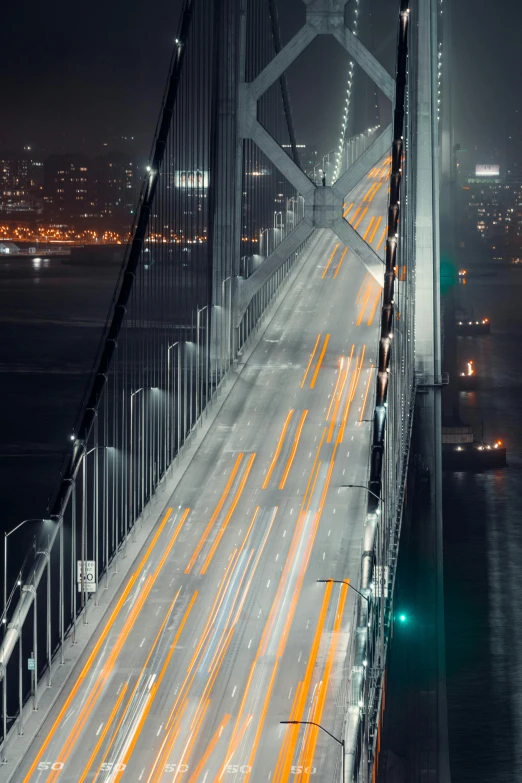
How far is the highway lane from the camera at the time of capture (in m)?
18.2

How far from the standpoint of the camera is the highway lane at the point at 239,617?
18203 mm

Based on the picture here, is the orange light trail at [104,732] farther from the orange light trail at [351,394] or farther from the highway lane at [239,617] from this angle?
the orange light trail at [351,394]

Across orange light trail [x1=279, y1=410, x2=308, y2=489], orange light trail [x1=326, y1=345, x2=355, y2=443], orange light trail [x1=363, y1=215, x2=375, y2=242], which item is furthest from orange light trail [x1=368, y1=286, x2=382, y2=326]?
orange light trail [x1=279, y1=410, x2=308, y2=489]

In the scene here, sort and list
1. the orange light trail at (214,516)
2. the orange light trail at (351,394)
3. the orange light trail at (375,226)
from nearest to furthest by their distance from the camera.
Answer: the orange light trail at (214,516)
the orange light trail at (351,394)
the orange light trail at (375,226)

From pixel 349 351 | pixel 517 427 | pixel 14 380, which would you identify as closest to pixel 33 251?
pixel 14 380

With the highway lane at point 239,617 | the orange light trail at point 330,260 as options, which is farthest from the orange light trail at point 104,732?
the orange light trail at point 330,260

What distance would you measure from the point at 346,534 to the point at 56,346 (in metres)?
79.0

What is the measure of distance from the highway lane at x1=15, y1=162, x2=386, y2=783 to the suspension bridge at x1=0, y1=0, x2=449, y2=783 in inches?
1.9

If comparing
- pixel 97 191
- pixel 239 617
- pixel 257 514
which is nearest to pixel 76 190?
pixel 97 191

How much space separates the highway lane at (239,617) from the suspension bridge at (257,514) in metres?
0.05

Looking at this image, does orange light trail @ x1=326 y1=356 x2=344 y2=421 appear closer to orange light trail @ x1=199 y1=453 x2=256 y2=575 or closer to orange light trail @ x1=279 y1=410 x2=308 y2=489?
orange light trail @ x1=279 y1=410 x2=308 y2=489

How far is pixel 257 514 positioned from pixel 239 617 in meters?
5.22

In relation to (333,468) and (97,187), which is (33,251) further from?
(333,468)

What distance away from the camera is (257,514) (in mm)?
27938
